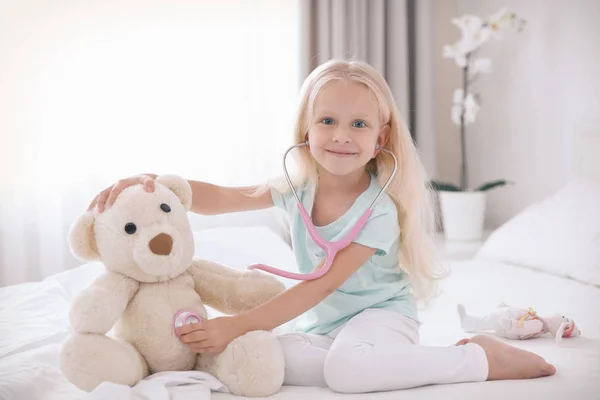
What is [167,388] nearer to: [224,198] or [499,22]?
[224,198]

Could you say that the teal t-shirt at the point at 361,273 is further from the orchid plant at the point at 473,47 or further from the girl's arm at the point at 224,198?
the orchid plant at the point at 473,47

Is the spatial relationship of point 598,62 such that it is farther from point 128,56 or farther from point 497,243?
point 128,56

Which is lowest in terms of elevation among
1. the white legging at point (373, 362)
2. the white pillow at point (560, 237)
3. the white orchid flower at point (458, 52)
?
the white pillow at point (560, 237)

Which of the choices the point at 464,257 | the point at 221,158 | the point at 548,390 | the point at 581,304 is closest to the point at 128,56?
the point at 221,158

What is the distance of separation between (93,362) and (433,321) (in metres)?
0.99

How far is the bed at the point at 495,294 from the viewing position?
128 centimetres

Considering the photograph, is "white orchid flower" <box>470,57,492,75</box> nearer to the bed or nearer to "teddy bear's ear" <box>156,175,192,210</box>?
the bed

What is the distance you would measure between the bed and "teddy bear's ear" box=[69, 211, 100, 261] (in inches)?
9.2

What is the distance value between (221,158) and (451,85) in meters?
1.35

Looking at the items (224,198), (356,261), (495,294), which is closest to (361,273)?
(356,261)

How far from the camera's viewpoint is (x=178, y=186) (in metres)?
1.42

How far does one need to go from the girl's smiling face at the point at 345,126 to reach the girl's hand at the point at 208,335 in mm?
424

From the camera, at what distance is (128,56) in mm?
2967

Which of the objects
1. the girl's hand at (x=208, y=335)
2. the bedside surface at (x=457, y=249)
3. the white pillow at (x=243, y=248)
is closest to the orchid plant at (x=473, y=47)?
the bedside surface at (x=457, y=249)
